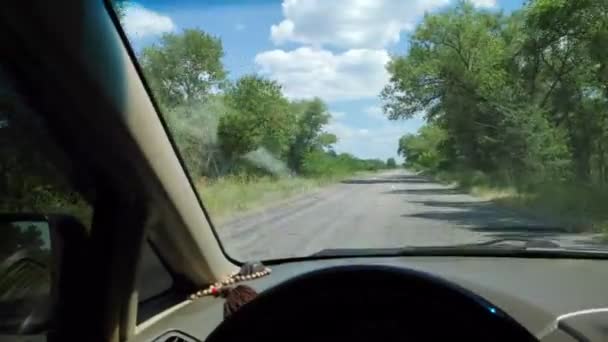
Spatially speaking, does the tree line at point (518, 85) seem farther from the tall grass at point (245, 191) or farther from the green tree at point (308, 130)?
the tall grass at point (245, 191)

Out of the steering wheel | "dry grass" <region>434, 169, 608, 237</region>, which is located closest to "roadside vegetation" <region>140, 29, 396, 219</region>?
"dry grass" <region>434, 169, 608, 237</region>

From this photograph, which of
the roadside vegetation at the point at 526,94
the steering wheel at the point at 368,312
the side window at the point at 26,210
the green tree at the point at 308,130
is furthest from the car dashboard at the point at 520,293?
the roadside vegetation at the point at 526,94

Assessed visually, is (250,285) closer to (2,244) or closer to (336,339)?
(2,244)

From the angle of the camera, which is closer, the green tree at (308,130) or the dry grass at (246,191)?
the dry grass at (246,191)

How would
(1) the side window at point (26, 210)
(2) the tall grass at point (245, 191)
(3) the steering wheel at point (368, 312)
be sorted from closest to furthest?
(3) the steering wheel at point (368, 312) < (1) the side window at point (26, 210) < (2) the tall grass at point (245, 191)

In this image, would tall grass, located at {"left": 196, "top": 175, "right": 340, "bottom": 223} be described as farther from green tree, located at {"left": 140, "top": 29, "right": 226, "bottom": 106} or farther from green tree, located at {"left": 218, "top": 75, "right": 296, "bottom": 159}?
green tree, located at {"left": 140, "top": 29, "right": 226, "bottom": 106}

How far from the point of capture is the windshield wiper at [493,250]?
156 inches

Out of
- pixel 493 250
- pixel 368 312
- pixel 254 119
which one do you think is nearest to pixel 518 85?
pixel 493 250

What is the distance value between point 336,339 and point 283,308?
0.46 ft

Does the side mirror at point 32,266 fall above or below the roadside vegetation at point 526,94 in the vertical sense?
below

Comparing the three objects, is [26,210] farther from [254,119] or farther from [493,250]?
[493,250]

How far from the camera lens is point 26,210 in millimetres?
3133

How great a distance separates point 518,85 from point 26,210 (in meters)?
3.43

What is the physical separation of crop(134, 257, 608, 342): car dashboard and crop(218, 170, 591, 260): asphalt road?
1.42ft
